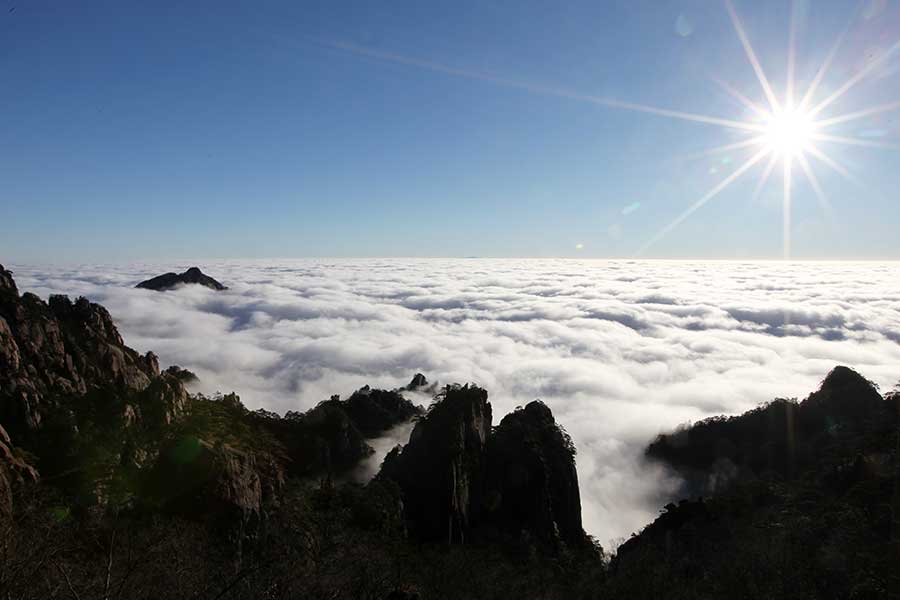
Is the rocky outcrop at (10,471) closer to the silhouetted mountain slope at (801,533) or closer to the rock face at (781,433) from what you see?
the silhouetted mountain slope at (801,533)

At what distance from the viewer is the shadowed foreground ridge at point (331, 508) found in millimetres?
22203

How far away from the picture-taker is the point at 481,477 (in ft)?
157

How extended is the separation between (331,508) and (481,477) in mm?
16988

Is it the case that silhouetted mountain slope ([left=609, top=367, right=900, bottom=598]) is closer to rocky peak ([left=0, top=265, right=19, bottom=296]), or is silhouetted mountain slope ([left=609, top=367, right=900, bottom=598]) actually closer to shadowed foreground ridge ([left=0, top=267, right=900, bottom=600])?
shadowed foreground ridge ([left=0, top=267, right=900, bottom=600])

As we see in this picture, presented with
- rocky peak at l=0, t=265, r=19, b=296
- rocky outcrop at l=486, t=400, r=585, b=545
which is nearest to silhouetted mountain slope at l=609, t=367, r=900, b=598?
rocky outcrop at l=486, t=400, r=585, b=545

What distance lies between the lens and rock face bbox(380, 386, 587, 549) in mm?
43594

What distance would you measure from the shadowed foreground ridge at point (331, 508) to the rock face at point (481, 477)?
20cm

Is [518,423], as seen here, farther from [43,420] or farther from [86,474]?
[43,420]

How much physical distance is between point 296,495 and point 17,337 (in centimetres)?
2697

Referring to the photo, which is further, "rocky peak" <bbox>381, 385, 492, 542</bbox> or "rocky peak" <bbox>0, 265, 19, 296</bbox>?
"rocky peak" <bbox>381, 385, 492, 542</bbox>

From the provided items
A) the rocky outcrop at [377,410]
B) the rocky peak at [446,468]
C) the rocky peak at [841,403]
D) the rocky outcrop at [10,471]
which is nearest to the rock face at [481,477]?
the rocky peak at [446,468]

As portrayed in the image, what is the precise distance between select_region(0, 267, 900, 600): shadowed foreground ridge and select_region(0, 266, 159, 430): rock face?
0.58 feet

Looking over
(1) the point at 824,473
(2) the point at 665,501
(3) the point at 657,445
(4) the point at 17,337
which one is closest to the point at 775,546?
(1) the point at 824,473

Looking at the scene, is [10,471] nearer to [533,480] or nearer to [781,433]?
[533,480]
